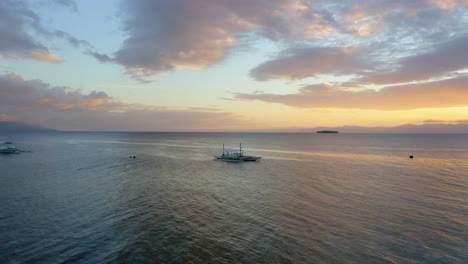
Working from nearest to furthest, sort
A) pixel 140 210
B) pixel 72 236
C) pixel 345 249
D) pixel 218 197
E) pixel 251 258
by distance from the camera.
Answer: pixel 251 258 < pixel 345 249 < pixel 72 236 < pixel 140 210 < pixel 218 197

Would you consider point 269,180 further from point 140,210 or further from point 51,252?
point 51,252

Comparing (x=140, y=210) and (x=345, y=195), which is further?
(x=345, y=195)

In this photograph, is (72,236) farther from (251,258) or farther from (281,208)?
(281,208)

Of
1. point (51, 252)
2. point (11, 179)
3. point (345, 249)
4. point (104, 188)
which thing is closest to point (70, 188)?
point (104, 188)

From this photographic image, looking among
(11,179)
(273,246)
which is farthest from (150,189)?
(11,179)

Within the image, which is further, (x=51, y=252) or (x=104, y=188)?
(x=104, y=188)

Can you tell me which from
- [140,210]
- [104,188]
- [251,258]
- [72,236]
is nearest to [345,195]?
[251,258]

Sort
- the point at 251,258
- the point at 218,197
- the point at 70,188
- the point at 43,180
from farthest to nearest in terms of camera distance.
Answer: the point at 43,180
the point at 70,188
the point at 218,197
the point at 251,258

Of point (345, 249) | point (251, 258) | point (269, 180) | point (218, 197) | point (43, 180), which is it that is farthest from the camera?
point (269, 180)

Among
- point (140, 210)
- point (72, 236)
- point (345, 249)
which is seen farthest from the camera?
point (140, 210)
